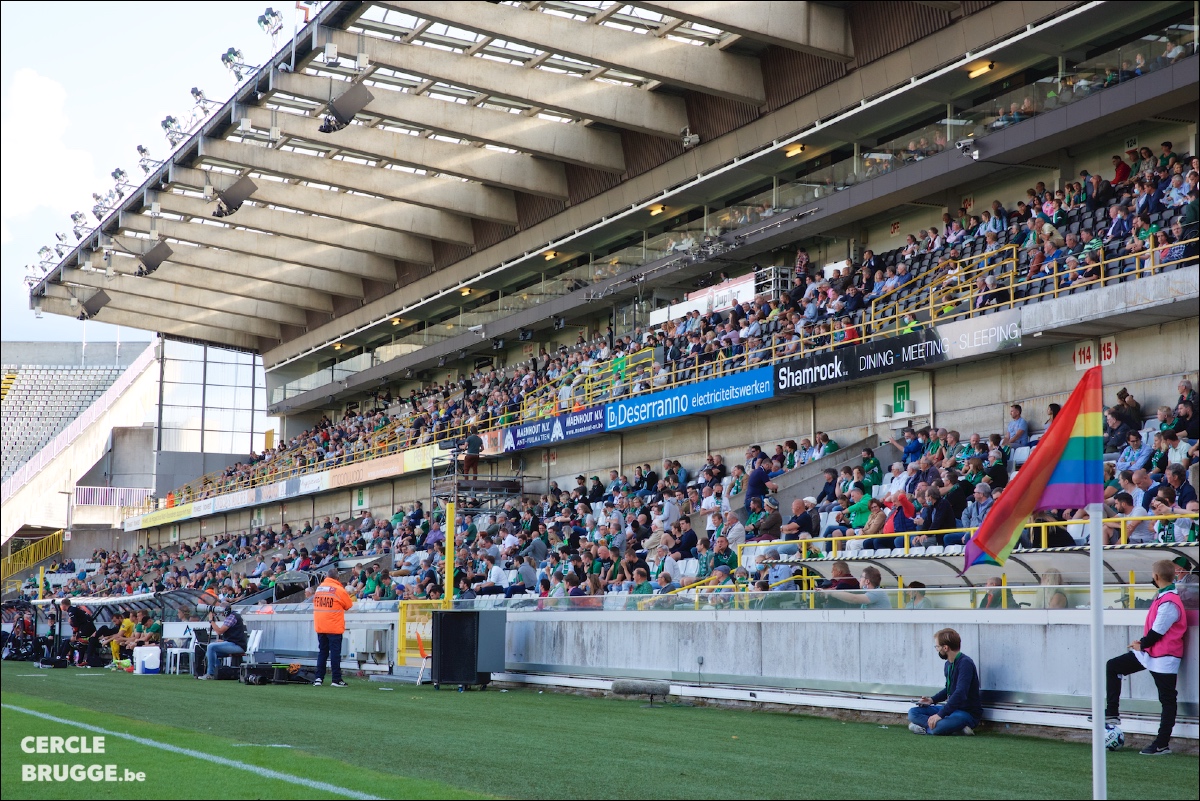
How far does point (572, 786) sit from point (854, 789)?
1.71m

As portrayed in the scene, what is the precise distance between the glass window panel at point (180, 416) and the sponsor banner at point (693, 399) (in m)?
37.6

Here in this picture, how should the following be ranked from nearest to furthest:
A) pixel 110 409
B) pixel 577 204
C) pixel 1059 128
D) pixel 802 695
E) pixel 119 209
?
pixel 802 695, pixel 1059 128, pixel 577 204, pixel 119 209, pixel 110 409

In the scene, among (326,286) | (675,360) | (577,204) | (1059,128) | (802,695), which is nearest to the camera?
(802,695)

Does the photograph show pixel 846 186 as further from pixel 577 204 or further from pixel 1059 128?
pixel 577 204

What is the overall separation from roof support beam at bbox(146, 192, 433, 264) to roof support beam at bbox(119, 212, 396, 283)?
1.68 metres

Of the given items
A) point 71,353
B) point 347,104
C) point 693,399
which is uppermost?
point 71,353

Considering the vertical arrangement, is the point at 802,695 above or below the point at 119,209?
below

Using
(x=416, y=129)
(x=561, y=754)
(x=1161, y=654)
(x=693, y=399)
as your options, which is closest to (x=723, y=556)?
(x=693, y=399)

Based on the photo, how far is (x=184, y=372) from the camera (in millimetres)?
61906

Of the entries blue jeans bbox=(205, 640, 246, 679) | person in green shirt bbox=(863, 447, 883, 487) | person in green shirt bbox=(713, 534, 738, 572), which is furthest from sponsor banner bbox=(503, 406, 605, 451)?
blue jeans bbox=(205, 640, 246, 679)

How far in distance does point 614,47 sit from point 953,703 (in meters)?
16.5

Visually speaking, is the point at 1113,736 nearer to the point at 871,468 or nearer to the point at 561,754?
the point at 561,754

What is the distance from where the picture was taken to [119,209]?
39.0 metres

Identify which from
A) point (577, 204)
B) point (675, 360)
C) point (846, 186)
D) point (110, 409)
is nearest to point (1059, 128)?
point (846, 186)
